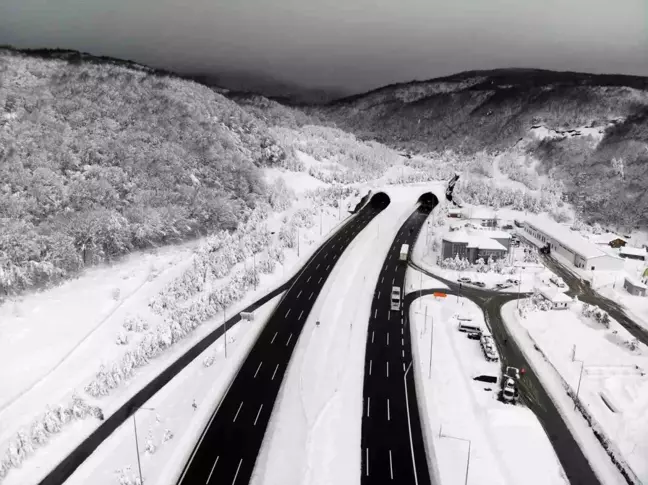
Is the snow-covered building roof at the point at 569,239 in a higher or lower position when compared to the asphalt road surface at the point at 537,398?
higher

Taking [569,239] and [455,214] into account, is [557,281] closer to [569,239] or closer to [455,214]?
[569,239]

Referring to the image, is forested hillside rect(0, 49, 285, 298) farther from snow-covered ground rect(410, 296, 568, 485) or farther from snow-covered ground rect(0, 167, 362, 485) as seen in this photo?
snow-covered ground rect(410, 296, 568, 485)

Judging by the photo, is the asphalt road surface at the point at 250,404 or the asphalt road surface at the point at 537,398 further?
the asphalt road surface at the point at 537,398

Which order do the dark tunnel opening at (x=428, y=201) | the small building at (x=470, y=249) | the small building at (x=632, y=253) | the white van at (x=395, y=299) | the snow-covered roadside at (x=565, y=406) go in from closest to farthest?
the snow-covered roadside at (x=565, y=406), the white van at (x=395, y=299), the small building at (x=470, y=249), the small building at (x=632, y=253), the dark tunnel opening at (x=428, y=201)

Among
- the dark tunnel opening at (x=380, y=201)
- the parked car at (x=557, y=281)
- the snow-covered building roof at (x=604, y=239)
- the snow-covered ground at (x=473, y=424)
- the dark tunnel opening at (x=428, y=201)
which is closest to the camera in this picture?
the snow-covered ground at (x=473, y=424)

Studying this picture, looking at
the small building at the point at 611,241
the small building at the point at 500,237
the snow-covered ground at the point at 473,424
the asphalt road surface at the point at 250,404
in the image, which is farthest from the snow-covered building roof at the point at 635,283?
the asphalt road surface at the point at 250,404

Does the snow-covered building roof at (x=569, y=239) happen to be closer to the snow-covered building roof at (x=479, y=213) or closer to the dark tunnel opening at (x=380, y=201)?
the snow-covered building roof at (x=479, y=213)

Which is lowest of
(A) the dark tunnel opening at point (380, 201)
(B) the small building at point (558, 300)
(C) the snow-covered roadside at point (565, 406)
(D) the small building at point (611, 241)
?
(C) the snow-covered roadside at point (565, 406)

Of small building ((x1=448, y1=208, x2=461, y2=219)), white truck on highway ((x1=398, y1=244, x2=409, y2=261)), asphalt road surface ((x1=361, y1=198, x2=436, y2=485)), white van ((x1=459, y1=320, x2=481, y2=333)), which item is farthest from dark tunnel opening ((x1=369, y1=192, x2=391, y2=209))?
white van ((x1=459, y1=320, x2=481, y2=333))
